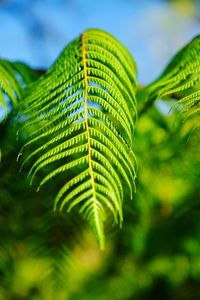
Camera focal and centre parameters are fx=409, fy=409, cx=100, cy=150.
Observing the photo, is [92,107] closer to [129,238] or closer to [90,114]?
[90,114]

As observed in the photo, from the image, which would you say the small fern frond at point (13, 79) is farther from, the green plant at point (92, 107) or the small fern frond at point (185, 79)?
the small fern frond at point (185, 79)

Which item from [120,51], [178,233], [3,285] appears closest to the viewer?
[120,51]

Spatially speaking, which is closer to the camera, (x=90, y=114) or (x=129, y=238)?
(x=90, y=114)

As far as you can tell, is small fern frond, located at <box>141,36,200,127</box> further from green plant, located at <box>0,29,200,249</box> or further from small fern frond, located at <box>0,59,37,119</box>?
small fern frond, located at <box>0,59,37,119</box>

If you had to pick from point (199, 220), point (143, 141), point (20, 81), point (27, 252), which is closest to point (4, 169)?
point (20, 81)

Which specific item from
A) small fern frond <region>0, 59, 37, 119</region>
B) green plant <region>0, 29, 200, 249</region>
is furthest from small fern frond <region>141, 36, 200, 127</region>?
small fern frond <region>0, 59, 37, 119</region>

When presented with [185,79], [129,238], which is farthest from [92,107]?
[129,238]

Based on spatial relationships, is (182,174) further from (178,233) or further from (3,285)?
(3,285)

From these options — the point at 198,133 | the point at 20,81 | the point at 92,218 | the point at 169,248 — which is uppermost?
the point at 20,81
